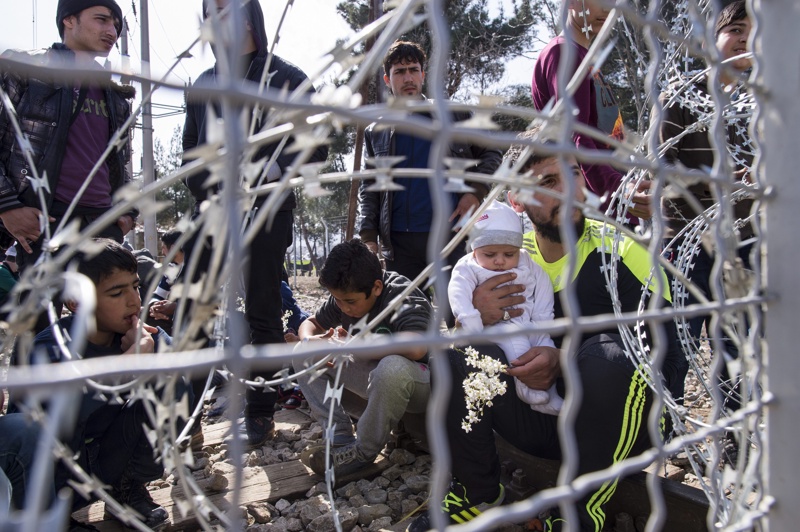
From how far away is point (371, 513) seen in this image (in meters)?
2.61

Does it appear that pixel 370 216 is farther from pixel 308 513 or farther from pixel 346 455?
pixel 308 513

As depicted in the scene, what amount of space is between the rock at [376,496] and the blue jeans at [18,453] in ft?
4.15

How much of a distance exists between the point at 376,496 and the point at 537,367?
987 mm

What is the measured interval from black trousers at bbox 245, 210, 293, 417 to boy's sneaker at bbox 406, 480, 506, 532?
1158mm

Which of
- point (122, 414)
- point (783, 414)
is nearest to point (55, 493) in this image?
point (122, 414)

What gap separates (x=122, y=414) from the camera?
8.27ft

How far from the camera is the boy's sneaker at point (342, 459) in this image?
2939 millimetres

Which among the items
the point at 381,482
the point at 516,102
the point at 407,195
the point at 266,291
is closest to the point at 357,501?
the point at 381,482

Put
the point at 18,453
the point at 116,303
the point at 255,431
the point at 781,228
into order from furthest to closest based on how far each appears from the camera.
Result: the point at 255,431 → the point at 116,303 → the point at 18,453 → the point at 781,228

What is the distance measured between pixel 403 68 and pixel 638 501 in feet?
8.65

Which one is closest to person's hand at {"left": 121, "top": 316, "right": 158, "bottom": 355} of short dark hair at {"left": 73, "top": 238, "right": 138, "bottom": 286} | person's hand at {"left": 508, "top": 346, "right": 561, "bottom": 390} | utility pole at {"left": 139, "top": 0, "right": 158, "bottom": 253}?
short dark hair at {"left": 73, "top": 238, "right": 138, "bottom": 286}

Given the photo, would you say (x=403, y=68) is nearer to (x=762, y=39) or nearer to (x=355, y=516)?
(x=355, y=516)

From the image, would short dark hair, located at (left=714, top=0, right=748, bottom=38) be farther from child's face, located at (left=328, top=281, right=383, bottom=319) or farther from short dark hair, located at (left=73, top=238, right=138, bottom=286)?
short dark hair, located at (left=73, top=238, right=138, bottom=286)

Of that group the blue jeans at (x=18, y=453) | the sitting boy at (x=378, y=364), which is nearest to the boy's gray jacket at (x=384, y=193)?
the sitting boy at (x=378, y=364)
